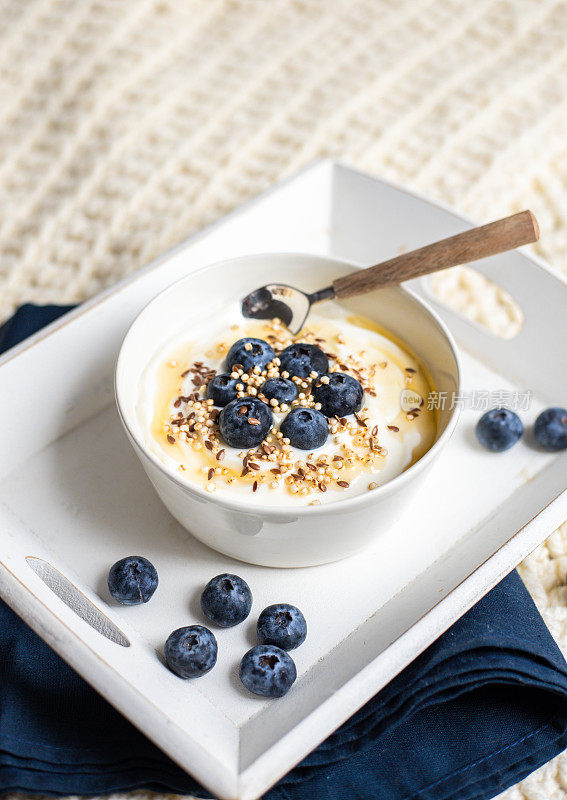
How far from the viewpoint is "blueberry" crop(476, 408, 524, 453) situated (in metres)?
1.24

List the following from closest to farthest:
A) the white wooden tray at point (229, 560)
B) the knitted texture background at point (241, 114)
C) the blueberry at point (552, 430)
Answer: the white wooden tray at point (229, 560) → the blueberry at point (552, 430) → the knitted texture background at point (241, 114)

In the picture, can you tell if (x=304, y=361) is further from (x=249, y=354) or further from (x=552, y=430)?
(x=552, y=430)

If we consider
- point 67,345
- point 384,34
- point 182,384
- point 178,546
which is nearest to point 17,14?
point 384,34

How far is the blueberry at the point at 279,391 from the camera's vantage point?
1104 mm

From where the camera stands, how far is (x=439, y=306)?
4.85 ft

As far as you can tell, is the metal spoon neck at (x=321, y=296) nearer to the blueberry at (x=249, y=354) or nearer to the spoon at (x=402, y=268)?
the spoon at (x=402, y=268)

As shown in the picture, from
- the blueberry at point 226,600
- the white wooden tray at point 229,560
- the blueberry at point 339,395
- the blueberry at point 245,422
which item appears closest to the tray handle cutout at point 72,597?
the white wooden tray at point 229,560

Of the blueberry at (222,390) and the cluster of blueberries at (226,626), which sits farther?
the blueberry at (222,390)

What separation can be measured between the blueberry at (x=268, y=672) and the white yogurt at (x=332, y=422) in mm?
177

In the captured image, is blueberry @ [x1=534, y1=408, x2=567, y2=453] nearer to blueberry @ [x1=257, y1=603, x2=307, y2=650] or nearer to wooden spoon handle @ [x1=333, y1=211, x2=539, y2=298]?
wooden spoon handle @ [x1=333, y1=211, x2=539, y2=298]

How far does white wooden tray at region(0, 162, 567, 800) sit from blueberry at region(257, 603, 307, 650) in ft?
0.09

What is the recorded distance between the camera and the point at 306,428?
3.42 feet

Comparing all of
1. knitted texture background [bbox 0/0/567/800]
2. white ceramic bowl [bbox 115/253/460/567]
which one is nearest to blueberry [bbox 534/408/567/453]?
white ceramic bowl [bbox 115/253/460/567]

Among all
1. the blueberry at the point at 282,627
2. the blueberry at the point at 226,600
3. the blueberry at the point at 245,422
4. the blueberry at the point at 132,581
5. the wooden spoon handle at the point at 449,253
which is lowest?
the blueberry at the point at 132,581
